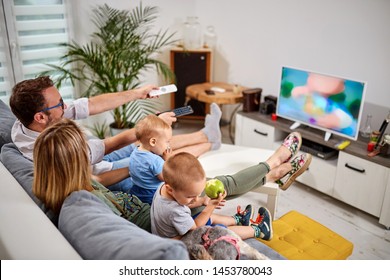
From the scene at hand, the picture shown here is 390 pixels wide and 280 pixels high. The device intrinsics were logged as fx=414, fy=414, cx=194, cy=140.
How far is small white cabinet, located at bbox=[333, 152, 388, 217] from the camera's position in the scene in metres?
2.93

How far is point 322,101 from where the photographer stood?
3361 mm

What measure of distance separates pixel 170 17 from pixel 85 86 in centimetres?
124

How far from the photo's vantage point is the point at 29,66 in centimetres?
398

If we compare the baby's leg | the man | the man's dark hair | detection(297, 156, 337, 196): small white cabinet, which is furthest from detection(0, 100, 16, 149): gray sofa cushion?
detection(297, 156, 337, 196): small white cabinet

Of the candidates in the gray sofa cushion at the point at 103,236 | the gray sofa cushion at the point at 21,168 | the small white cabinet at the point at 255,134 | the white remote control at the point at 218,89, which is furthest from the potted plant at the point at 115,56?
the gray sofa cushion at the point at 103,236

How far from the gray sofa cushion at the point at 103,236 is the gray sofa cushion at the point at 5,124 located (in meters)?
0.97

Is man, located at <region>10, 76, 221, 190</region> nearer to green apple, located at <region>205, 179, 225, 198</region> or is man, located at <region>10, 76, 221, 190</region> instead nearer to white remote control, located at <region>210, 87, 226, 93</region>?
green apple, located at <region>205, 179, 225, 198</region>

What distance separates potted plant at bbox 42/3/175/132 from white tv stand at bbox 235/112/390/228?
126 cm

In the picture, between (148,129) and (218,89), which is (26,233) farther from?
(218,89)

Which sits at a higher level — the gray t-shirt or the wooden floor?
the gray t-shirt

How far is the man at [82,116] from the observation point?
6.72 feet

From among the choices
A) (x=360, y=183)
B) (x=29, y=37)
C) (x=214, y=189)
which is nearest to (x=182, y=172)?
(x=214, y=189)

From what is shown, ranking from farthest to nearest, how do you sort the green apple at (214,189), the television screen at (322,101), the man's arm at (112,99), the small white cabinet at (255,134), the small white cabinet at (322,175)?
the small white cabinet at (255,134)
the small white cabinet at (322,175)
the television screen at (322,101)
the man's arm at (112,99)
the green apple at (214,189)

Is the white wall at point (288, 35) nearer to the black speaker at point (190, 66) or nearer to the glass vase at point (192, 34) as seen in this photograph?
the glass vase at point (192, 34)
